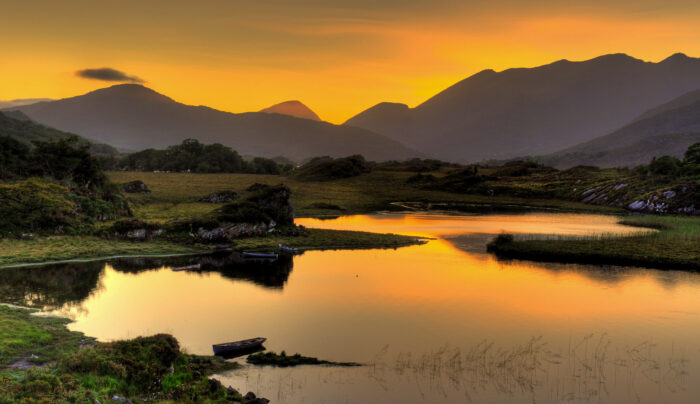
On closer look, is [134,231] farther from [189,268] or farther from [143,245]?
[189,268]

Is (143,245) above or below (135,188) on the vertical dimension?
below

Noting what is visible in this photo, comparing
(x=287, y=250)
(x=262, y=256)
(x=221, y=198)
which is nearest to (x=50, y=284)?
(x=262, y=256)

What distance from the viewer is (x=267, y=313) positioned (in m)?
28.6

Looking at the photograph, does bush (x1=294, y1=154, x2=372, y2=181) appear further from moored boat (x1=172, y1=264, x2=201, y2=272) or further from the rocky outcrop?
moored boat (x1=172, y1=264, x2=201, y2=272)

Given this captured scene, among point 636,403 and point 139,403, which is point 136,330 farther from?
point 636,403

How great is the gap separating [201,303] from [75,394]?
50.9 feet

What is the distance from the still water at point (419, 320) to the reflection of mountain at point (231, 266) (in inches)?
6.8

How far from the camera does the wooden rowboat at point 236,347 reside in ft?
70.7

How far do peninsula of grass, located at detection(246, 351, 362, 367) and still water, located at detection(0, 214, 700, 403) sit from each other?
0.57 meters

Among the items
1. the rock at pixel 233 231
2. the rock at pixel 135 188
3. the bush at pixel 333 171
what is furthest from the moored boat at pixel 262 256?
the bush at pixel 333 171

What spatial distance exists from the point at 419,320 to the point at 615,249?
96.3 ft

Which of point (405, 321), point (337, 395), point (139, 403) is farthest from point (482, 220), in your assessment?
point (139, 403)

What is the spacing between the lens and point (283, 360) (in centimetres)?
2122

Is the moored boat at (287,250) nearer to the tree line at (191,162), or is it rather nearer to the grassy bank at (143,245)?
the grassy bank at (143,245)
